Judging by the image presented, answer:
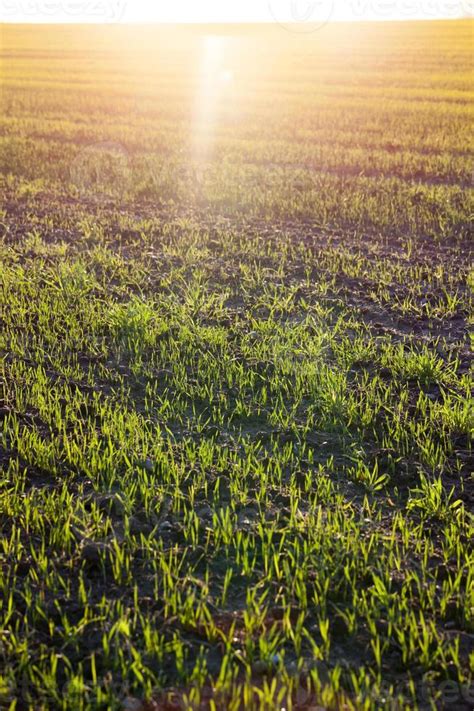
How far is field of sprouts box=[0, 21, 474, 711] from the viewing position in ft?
8.05

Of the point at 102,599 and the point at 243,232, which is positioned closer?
the point at 102,599

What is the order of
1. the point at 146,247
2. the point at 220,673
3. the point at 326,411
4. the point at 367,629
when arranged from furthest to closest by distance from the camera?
the point at 146,247 < the point at 326,411 < the point at 367,629 < the point at 220,673

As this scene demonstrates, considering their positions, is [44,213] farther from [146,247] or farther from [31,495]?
[31,495]

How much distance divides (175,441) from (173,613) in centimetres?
133

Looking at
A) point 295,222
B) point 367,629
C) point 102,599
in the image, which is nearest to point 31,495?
point 102,599

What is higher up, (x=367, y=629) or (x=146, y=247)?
(x=146, y=247)

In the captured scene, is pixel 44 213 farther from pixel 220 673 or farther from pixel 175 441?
pixel 220 673

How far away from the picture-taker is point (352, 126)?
17359mm

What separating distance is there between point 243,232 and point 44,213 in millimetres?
2759

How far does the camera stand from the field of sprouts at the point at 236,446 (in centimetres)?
246

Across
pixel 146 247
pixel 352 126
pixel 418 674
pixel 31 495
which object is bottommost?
pixel 418 674

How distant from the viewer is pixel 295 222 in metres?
8.99

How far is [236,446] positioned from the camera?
3.85 m

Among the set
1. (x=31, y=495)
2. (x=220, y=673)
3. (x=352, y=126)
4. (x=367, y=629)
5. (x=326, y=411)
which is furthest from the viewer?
(x=352, y=126)
